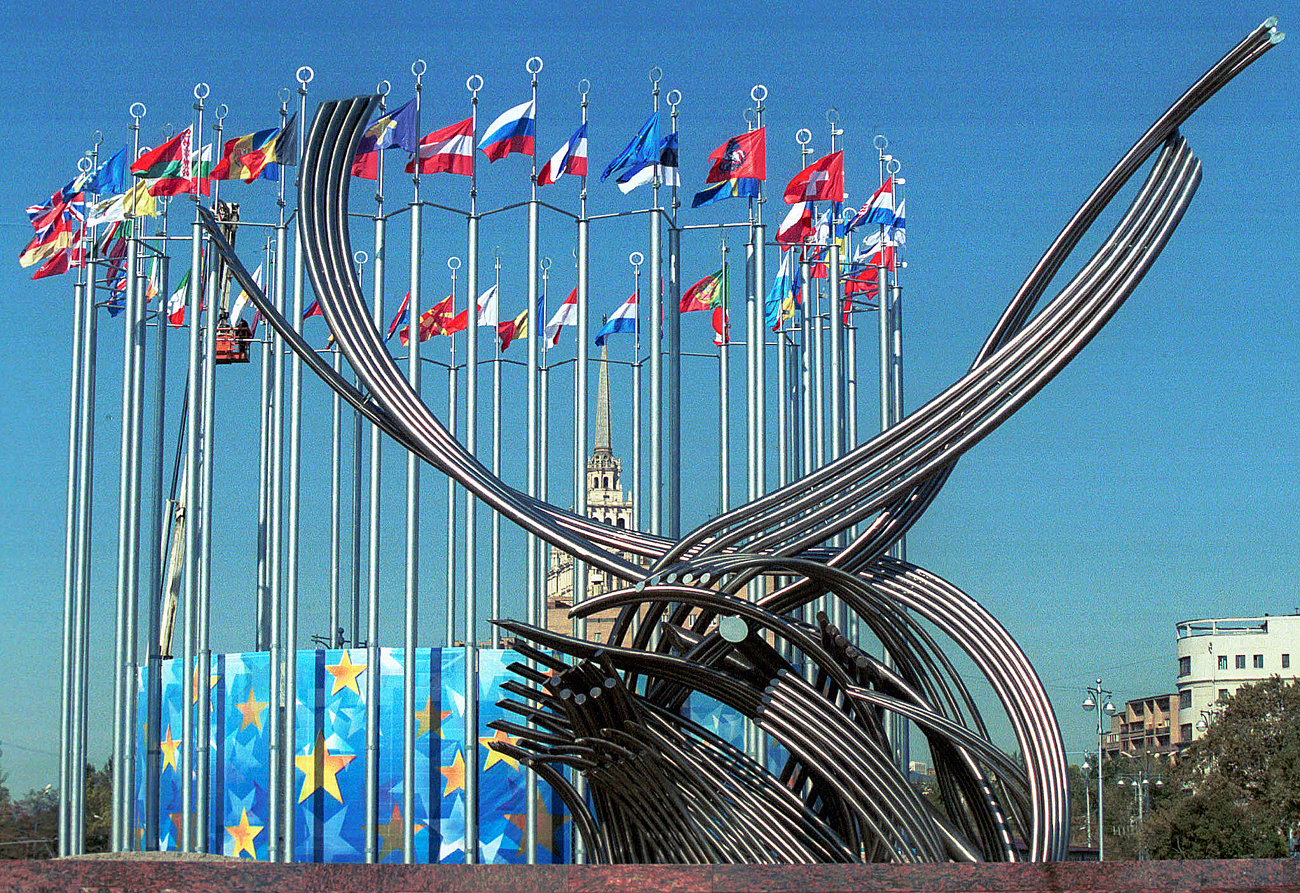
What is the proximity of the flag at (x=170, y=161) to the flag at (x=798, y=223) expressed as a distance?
9.96 meters

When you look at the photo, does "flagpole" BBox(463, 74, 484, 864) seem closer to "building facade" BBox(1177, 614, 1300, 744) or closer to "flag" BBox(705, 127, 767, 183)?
"flag" BBox(705, 127, 767, 183)

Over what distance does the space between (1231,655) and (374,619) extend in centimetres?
7177

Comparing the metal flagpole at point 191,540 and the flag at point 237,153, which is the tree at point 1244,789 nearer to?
the metal flagpole at point 191,540

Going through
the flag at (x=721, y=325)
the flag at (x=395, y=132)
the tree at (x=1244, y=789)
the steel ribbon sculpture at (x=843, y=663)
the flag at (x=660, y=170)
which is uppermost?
the flag at (x=395, y=132)

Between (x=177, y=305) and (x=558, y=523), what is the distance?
15645 millimetres

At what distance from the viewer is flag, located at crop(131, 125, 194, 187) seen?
2558 cm

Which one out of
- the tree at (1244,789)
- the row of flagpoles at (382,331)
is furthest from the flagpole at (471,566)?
the tree at (1244,789)

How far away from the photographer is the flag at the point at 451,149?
24453 mm

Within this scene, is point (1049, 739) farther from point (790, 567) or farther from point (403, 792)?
point (403, 792)

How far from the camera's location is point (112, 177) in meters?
27.0

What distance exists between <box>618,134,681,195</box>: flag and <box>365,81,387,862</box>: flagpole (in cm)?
394

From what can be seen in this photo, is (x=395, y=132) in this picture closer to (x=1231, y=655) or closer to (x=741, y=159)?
(x=741, y=159)

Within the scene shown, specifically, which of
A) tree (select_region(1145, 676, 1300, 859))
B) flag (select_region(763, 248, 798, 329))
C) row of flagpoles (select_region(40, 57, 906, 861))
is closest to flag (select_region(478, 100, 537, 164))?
row of flagpoles (select_region(40, 57, 906, 861))

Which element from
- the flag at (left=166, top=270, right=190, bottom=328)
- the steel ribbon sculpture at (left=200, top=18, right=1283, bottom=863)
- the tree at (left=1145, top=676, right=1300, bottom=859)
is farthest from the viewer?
the tree at (left=1145, top=676, right=1300, bottom=859)
